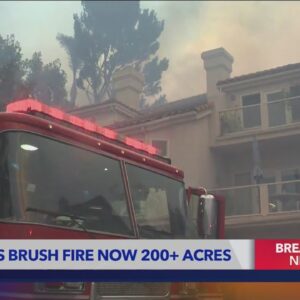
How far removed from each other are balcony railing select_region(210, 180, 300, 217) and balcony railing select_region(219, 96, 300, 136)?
360 mm

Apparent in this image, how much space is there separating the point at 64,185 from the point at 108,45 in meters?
0.85

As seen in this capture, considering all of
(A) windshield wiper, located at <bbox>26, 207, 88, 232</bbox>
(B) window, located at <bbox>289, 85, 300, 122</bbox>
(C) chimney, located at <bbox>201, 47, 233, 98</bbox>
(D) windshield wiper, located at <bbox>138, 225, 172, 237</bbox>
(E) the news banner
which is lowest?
(E) the news banner

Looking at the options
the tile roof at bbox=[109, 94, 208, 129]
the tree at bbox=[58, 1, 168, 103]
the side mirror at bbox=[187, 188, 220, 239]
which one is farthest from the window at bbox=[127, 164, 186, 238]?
the tree at bbox=[58, 1, 168, 103]

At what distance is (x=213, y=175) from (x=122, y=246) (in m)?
1.00

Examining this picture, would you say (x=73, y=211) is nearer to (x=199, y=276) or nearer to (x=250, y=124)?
(x=199, y=276)

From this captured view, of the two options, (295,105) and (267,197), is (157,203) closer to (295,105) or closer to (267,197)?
(267,197)

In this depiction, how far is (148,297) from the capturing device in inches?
118

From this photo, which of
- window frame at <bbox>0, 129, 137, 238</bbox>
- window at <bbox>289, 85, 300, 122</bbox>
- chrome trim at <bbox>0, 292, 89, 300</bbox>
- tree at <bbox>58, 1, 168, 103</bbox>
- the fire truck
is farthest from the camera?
tree at <bbox>58, 1, 168, 103</bbox>

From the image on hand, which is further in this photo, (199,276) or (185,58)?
(185,58)

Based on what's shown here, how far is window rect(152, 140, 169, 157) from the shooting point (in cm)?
415

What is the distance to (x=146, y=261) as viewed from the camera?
2582mm

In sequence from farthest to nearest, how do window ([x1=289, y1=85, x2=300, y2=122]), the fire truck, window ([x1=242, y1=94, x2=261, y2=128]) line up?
1. window ([x1=242, y1=94, x2=261, y2=128])
2. window ([x1=289, y1=85, x2=300, y2=122])
3. the fire truck

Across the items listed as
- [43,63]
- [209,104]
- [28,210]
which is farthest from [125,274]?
[209,104]

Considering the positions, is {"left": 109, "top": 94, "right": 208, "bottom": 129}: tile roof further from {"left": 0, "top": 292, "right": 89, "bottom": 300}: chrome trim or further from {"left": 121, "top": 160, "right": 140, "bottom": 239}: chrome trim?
{"left": 0, "top": 292, "right": 89, "bottom": 300}: chrome trim
